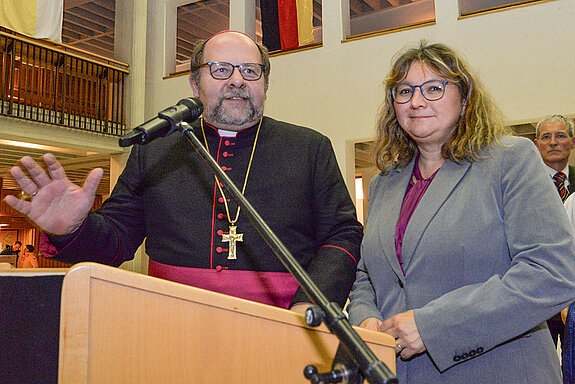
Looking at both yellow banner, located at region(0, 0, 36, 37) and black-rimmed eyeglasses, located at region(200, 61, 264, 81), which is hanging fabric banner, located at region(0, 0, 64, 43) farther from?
black-rimmed eyeglasses, located at region(200, 61, 264, 81)

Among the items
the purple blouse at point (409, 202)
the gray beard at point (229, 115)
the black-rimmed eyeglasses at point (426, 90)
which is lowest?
the purple blouse at point (409, 202)

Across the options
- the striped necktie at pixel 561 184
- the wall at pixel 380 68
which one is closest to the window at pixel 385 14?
the wall at pixel 380 68

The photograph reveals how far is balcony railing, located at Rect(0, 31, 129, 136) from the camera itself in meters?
7.79

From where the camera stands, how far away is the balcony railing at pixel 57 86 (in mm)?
7789

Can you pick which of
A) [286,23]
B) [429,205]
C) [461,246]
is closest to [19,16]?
[286,23]

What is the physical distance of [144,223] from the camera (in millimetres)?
2068

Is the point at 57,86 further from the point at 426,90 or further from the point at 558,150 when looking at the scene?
the point at 426,90

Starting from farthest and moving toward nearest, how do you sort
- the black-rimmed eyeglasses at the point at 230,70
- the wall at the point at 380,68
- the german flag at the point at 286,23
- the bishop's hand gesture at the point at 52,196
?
1. the german flag at the point at 286,23
2. the wall at the point at 380,68
3. the black-rimmed eyeglasses at the point at 230,70
4. the bishop's hand gesture at the point at 52,196

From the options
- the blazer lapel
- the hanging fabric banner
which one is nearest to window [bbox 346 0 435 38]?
the hanging fabric banner

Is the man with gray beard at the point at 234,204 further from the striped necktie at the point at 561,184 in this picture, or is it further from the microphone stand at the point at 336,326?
the striped necktie at the point at 561,184

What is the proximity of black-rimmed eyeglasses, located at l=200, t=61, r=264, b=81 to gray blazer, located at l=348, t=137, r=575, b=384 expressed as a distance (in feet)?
2.60

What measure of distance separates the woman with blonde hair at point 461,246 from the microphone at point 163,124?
0.69 m

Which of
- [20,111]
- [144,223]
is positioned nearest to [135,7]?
[20,111]

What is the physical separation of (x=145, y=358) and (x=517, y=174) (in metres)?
1.05
